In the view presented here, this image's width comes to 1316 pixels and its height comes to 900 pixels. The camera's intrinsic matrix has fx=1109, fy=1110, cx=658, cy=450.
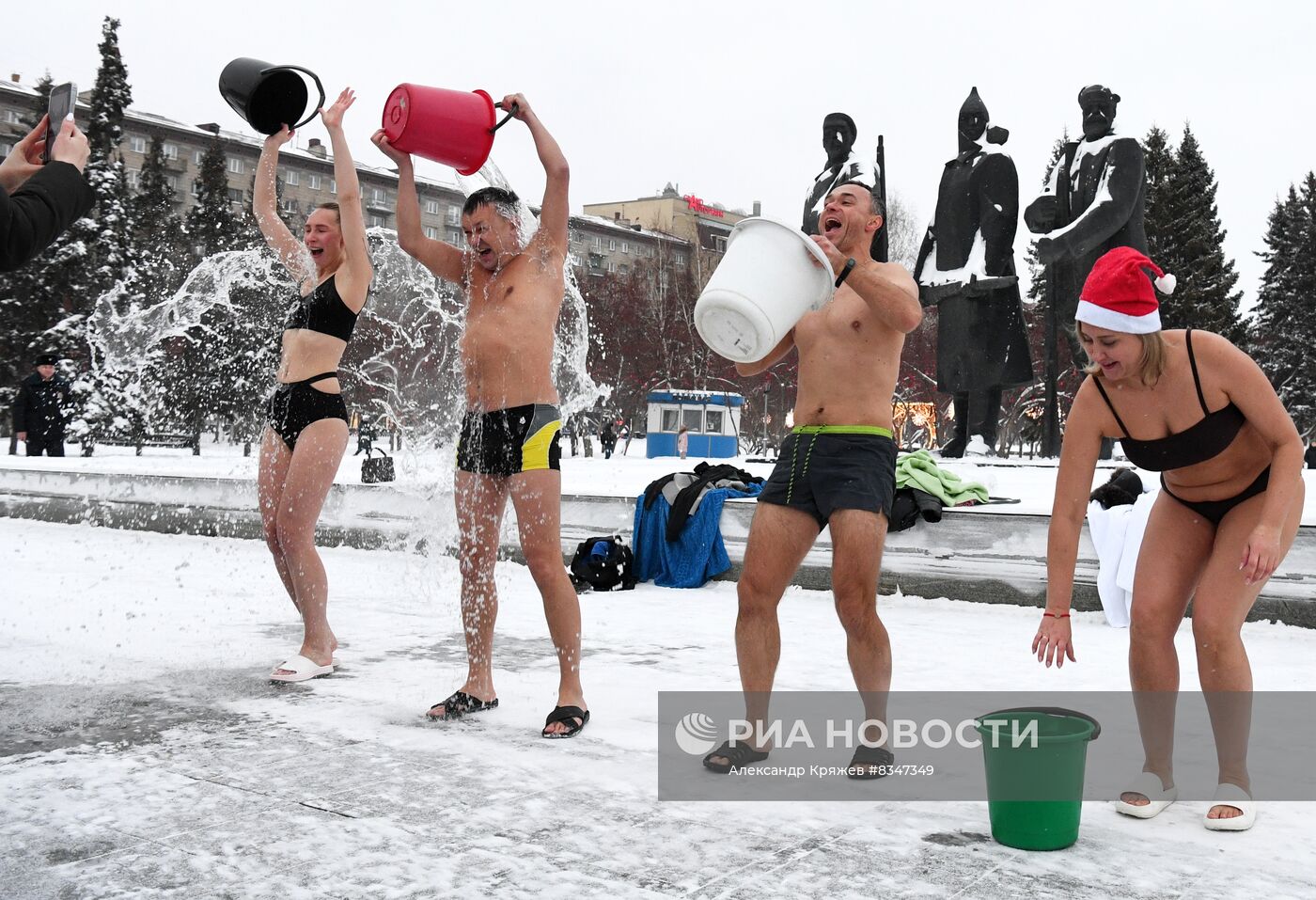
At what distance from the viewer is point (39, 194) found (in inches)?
102

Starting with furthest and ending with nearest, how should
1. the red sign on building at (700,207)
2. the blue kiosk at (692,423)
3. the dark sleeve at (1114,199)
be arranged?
the red sign on building at (700,207) < the blue kiosk at (692,423) < the dark sleeve at (1114,199)

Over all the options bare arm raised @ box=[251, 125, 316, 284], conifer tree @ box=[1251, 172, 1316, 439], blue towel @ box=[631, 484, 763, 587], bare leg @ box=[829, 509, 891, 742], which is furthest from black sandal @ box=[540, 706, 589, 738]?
conifer tree @ box=[1251, 172, 1316, 439]

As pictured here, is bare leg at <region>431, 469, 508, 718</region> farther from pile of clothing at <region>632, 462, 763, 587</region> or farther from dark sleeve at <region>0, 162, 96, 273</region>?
pile of clothing at <region>632, 462, 763, 587</region>

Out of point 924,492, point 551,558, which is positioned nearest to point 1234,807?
point 551,558

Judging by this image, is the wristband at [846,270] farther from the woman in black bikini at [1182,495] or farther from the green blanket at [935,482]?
the green blanket at [935,482]

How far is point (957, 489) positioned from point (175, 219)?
5037cm

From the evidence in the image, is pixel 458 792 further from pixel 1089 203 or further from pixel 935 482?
pixel 1089 203

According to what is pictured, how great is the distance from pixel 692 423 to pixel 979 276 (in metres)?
24.1

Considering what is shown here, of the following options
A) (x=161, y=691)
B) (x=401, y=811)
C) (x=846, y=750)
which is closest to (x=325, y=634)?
(x=161, y=691)

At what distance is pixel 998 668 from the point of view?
542 cm

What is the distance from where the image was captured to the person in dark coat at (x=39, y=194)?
2.49 m

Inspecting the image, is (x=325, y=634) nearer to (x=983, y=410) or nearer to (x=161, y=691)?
(x=161, y=691)

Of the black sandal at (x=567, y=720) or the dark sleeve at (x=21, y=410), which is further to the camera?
the dark sleeve at (x=21, y=410)

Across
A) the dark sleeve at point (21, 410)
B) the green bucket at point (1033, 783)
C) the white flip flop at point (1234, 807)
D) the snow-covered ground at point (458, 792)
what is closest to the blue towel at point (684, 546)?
the snow-covered ground at point (458, 792)
